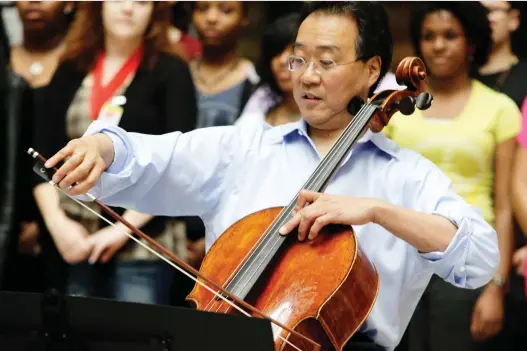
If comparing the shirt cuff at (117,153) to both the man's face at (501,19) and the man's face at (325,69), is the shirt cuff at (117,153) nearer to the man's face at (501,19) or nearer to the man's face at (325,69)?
the man's face at (325,69)

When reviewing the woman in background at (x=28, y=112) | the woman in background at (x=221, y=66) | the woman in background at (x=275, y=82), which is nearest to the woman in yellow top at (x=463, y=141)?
the woman in background at (x=275, y=82)

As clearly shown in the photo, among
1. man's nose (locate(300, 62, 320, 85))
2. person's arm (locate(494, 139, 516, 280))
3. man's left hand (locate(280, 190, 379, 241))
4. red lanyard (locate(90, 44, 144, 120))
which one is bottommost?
Answer: person's arm (locate(494, 139, 516, 280))

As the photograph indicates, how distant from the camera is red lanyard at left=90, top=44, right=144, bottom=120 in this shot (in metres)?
3.26

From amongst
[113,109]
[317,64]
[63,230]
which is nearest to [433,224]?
[317,64]

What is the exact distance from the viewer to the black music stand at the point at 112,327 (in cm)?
163

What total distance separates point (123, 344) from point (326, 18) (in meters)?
0.97

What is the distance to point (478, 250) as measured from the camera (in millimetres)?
2043

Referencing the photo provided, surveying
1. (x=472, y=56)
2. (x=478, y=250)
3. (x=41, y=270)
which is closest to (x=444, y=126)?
(x=472, y=56)

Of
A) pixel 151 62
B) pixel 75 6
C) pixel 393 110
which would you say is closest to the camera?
pixel 393 110

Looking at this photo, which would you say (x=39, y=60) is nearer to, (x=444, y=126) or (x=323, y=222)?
(x=444, y=126)

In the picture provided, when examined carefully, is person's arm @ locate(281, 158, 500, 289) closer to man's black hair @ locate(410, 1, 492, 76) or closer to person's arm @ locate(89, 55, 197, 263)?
man's black hair @ locate(410, 1, 492, 76)

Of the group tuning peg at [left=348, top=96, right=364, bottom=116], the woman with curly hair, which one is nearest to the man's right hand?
tuning peg at [left=348, top=96, right=364, bottom=116]

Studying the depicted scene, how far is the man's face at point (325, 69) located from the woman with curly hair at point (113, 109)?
1.03m

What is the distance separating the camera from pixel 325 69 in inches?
86.7
